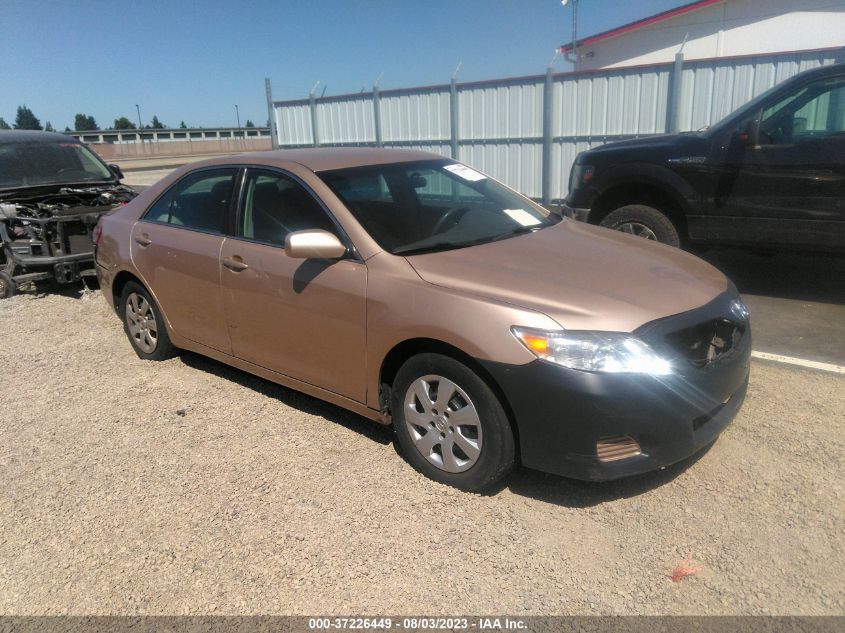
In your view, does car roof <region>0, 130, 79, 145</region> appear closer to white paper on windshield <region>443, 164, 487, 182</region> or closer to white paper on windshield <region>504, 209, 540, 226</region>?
white paper on windshield <region>443, 164, 487, 182</region>

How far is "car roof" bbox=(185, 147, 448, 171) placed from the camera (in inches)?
159

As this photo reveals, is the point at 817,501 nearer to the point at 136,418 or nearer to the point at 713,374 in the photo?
the point at 713,374

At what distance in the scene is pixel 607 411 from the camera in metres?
2.77

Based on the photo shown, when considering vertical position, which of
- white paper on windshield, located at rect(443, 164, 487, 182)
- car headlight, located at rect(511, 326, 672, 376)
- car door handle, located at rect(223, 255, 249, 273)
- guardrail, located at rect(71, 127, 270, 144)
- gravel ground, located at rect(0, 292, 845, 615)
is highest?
guardrail, located at rect(71, 127, 270, 144)

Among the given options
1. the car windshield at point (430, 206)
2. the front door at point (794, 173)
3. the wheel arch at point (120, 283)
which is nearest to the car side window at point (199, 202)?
the wheel arch at point (120, 283)

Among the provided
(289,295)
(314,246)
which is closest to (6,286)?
(289,295)

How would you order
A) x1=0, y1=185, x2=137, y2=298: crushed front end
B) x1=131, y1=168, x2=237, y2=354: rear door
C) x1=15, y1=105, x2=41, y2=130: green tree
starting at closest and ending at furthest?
x1=131, y1=168, x2=237, y2=354: rear door < x1=0, y1=185, x2=137, y2=298: crushed front end < x1=15, y1=105, x2=41, y2=130: green tree

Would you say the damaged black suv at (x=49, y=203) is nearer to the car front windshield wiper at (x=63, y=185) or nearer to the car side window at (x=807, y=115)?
the car front windshield wiper at (x=63, y=185)

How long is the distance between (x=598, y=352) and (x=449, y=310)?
69cm

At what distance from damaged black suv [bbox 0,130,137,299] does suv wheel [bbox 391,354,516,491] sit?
223 inches

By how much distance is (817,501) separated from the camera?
3059mm

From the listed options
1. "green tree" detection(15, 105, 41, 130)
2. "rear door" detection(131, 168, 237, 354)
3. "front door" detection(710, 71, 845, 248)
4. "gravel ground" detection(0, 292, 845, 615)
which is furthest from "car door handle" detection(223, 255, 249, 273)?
"green tree" detection(15, 105, 41, 130)

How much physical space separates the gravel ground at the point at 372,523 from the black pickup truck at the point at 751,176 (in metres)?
2.02

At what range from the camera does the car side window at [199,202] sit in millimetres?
4320
